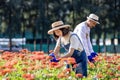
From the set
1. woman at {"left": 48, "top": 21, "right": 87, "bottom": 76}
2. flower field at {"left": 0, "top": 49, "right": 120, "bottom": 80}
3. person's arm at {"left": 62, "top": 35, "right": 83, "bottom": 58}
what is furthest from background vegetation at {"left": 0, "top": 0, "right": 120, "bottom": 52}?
person's arm at {"left": 62, "top": 35, "right": 83, "bottom": 58}

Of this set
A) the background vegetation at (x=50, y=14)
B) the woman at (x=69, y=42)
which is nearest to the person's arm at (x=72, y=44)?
the woman at (x=69, y=42)

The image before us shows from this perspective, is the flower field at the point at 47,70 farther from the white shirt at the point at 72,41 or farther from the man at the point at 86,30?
the white shirt at the point at 72,41

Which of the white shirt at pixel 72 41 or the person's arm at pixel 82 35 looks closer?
the white shirt at pixel 72 41

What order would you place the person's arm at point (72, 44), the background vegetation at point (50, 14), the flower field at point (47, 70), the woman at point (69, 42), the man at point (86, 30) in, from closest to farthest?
the flower field at point (47, 70) → the woman at point (69, 42) → the person's arm at point (72, 44) → the man at point (86, 30) → the background vegetation at point (50, 14)

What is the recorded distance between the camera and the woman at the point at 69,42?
20.9 ft

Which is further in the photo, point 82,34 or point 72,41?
point 82,34

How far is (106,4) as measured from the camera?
82.5 feet

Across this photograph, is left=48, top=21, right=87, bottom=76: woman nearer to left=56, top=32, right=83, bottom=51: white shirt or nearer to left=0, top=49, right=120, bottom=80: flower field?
left=56, top=32, right=83, bottom=51: white shirt

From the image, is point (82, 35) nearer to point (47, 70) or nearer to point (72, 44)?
point (72, 44)

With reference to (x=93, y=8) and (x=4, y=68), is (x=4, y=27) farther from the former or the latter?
(x=4, y=68)

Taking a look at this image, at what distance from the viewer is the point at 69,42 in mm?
6559

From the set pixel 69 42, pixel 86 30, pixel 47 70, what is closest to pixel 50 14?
pixel 86 30

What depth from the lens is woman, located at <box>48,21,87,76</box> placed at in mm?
6363

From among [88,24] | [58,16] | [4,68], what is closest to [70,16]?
[58,16]
